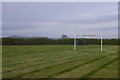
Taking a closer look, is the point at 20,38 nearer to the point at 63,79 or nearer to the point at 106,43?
the point at 106,43

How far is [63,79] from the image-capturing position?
8.05 metres

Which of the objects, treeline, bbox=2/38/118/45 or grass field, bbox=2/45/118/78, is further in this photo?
treeline, bbox=2/38/118/45

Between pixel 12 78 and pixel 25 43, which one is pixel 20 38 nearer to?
pixel 25 43

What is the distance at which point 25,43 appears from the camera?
50.4 metres

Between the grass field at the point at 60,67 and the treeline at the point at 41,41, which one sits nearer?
the grass field at the point at 60,67

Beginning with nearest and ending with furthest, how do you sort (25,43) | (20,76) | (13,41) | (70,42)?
(20,76) → (13,41) → (25,43) → (70,42)

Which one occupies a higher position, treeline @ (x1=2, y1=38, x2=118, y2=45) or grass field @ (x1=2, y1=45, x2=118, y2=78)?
treeline @ (x1=2, y1=38, x2=118, y2=45)

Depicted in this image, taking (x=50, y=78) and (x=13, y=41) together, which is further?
(x=13, y=41)

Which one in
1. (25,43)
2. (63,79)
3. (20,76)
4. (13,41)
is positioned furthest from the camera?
(25,43)

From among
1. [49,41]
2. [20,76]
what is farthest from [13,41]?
[20,76]

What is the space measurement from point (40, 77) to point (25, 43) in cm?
4245

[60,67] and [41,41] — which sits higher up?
[41,41]

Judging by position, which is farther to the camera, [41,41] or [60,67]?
[41,41]

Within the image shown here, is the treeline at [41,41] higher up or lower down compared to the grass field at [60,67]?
higher up
